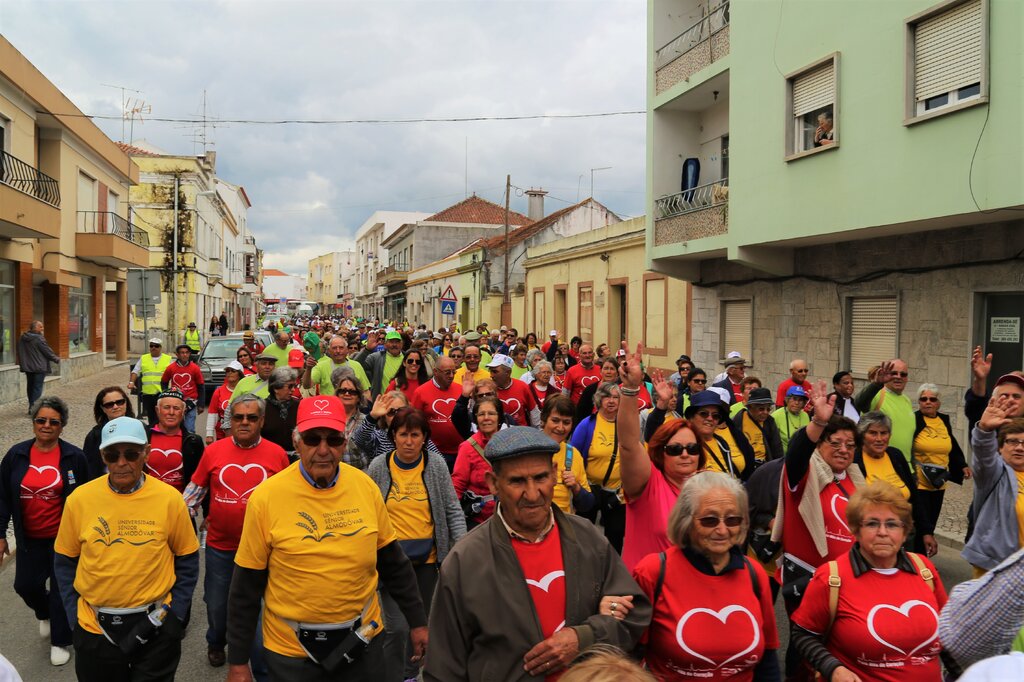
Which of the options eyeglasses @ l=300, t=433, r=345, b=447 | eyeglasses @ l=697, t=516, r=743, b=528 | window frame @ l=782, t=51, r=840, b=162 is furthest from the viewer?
window frame @ l=782, t=51, r=840, b=162

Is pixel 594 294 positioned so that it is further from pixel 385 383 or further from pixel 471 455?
pixel 471 455

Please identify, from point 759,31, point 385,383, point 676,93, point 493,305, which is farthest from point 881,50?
Answer: point 493,305

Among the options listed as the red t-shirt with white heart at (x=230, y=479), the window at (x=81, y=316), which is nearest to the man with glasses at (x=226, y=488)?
the red t-shirt with white heart at (x=230, y=479)

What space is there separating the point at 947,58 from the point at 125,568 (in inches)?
416

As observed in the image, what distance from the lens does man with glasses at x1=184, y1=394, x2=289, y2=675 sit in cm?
469

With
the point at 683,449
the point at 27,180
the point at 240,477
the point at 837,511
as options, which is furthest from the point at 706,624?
the point at 27,180

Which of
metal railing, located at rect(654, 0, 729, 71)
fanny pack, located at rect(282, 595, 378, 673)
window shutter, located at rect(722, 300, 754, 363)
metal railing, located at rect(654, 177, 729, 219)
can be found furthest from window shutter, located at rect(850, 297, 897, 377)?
fanny pack, located at rect(282, 595, 378, 673)

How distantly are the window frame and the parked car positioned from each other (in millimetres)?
11968

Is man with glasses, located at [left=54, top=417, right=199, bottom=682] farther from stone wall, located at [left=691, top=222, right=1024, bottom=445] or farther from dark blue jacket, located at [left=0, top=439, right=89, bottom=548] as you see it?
stone wall, located at [left=691, top=222, right=1024, bottom=445]

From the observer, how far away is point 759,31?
13.6 meters

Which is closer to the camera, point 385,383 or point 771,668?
point 771,668

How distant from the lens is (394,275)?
62.8 metres

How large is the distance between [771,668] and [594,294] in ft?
73.2

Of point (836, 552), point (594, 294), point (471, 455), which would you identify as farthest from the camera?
point (594, 294)
